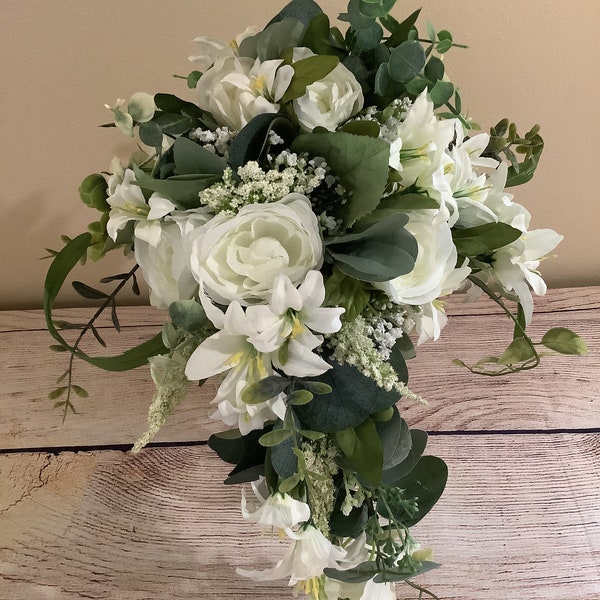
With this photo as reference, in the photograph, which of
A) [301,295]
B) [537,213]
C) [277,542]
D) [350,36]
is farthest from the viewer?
[537,213]

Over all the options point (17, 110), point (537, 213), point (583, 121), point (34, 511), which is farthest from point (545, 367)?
point (17, 110)

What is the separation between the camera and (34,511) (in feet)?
2.31

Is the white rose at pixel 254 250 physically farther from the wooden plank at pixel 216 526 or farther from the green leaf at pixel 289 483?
the wooden plank at pixel 216 526

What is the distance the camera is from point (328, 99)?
0.44 metres

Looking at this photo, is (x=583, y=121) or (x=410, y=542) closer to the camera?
(x=410, y=542)

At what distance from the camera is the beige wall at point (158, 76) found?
0.78m

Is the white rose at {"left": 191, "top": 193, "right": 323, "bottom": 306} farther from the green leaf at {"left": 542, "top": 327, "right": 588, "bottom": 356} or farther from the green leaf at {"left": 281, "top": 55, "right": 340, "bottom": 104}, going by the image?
the green leaf at {"left": 542, "top": 327, "right": 588, "bottom": 356}

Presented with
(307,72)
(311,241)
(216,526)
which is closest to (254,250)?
(311,241)

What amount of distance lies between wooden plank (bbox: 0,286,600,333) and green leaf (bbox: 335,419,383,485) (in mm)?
499

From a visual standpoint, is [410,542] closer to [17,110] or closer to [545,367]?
[545,367]

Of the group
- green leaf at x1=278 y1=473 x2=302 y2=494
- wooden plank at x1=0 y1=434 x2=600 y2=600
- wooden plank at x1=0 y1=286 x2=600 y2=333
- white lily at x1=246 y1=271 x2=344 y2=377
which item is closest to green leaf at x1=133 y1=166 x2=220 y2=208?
white lily at x1=246 y1=271 x2=344 y2=377

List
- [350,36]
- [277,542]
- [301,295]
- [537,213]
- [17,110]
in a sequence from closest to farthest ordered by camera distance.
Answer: [301,295] → [350,36] → [277,542] → [17,110] → [537,213]

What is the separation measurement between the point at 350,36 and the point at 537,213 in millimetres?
609

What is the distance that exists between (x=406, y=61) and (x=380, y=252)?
0.49 ft
